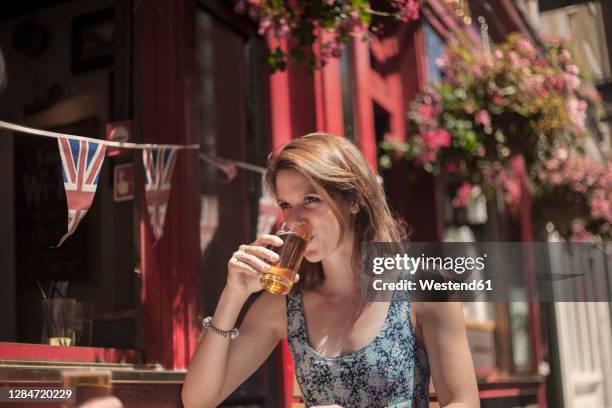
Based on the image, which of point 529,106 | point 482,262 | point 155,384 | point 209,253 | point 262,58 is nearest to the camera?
point 482,262

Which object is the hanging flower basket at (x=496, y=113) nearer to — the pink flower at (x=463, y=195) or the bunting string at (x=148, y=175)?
the pink flower at (x=463, y=195)

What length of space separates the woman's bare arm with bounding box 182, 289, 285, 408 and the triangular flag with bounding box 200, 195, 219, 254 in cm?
90

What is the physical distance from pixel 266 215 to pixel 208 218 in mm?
322

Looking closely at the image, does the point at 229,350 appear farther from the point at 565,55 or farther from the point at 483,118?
the point at 565,55

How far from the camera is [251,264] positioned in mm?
1945

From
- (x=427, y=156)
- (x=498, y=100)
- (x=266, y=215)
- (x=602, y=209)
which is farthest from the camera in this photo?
(x=602, y=209)

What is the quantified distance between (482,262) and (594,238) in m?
4.26

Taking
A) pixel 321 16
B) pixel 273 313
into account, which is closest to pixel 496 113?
pixel 321 16

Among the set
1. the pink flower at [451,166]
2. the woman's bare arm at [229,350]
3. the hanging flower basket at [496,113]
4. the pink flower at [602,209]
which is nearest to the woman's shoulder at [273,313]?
the woman's bare arm at [229,350]

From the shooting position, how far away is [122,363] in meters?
2.66

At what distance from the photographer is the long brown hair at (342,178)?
205 cm

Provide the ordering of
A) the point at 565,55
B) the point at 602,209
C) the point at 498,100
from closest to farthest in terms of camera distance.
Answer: the point at 498,100 < the point at 565,55 < the point at 602,209

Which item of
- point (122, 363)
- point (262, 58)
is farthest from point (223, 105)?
point (122, 363)

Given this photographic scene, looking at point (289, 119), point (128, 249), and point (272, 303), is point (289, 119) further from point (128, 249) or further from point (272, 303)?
point (272, 303)
